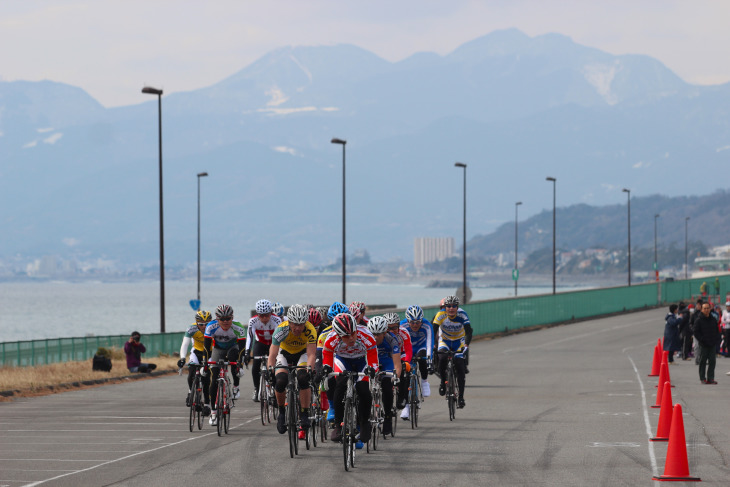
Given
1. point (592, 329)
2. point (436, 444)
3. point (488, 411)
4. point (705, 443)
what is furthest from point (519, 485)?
point (592, 329)

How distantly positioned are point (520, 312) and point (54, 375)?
36748 millimetres

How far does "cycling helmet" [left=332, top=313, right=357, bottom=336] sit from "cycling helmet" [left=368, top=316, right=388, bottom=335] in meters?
1.03

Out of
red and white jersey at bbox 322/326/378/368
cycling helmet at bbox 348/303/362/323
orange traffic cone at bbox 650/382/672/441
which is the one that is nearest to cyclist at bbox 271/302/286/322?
cycling helmet at bbox 348/303/362/323

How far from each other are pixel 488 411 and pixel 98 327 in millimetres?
134467

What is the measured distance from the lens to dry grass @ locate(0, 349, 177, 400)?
91.1ft

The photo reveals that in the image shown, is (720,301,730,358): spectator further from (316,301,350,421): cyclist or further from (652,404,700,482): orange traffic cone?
(652,404,700,482): orange traffic cone

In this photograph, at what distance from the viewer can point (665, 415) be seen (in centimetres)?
1525

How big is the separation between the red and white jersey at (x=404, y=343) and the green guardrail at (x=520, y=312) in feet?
69.8

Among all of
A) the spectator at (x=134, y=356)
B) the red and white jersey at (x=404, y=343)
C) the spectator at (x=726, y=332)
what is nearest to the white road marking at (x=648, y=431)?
the red and white jersey at (x=404, y=343)

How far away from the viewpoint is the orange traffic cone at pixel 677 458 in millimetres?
12469

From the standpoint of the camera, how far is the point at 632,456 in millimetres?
14484

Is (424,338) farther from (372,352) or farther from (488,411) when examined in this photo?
(372,352)

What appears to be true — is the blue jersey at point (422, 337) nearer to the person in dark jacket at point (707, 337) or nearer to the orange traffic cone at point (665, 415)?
the orange traffic cone at point (665, 415)

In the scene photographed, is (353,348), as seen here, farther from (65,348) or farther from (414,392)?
(65,348)
